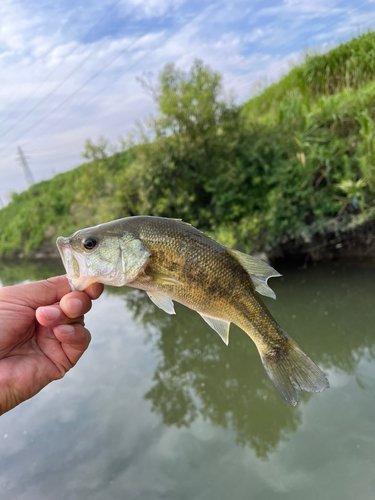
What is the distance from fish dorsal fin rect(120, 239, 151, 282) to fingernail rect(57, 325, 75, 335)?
0.57m

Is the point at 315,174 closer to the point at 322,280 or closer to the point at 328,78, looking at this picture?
the point at 322,280

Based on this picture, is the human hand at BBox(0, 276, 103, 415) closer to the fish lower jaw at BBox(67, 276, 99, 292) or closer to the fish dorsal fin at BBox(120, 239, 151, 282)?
the fish lower jaw at BBox(67, 276, 99, 292)

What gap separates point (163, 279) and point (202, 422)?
412 cm

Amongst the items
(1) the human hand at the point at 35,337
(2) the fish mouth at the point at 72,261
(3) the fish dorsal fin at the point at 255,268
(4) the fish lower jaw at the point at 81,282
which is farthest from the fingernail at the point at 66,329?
(3) the fish dorsal fin at the point at 255,268

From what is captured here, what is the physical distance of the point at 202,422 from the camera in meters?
4.99

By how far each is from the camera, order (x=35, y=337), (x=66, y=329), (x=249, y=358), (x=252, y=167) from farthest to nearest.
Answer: (x=252, y=167)
(x=249, y=358)
(x=35, y=337)
(x=66, y=329)

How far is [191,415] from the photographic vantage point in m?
5.16

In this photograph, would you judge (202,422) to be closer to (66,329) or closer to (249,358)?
(249,358)

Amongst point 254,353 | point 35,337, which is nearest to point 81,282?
point 35,337

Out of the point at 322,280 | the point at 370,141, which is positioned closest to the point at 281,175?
the point at 370,141

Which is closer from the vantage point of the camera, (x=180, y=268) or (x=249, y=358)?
(x=180, y=268)

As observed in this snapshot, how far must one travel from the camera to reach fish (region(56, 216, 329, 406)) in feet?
5.51

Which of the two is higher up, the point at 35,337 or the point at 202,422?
the point at 35,337

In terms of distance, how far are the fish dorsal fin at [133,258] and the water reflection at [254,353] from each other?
12.6 ft
